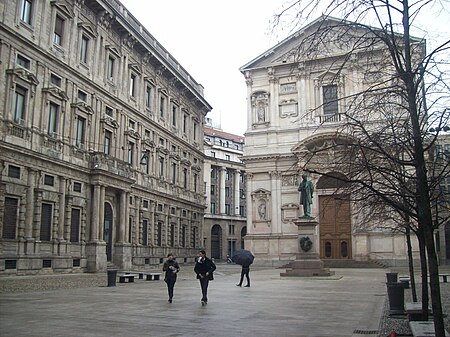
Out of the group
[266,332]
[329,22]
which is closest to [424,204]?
[329,22]

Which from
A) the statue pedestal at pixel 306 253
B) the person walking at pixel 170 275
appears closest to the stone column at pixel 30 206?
the person walking at pixel 170 275

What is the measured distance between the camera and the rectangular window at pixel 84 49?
3516cm

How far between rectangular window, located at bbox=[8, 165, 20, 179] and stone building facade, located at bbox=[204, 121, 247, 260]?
175 ft

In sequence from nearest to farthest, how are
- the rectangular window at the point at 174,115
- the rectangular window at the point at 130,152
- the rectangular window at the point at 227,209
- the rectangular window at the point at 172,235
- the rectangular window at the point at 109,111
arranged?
1. the rectangular window at the point at 109,111
2. the rectangular window at the point at 130,152
3. the rectangular window at the point at 172,235
4. the rectangular window at the point at 174,115
5. the rectangular window at the point at 227,209

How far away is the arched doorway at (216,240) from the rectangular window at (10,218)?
56.6 m

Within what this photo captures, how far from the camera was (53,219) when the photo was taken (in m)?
30.8

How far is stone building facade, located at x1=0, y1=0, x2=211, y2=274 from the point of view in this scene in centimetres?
2788

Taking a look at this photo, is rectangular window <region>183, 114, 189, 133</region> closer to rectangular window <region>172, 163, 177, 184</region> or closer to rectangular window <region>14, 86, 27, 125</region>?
rectangular window <region>172, 163, 177, 184</region>

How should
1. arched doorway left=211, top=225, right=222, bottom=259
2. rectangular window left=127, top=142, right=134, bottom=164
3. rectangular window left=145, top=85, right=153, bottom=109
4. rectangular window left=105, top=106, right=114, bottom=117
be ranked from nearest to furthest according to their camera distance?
rectangular window left=105, top=106, right=114, bottom=117 < rectangular window left=127, top=142, right=134, bottom=164 < rectangular window left=145, top=85, right=153, bottom=109 < arched doorway left=211, top=225, right=222, bottom=259

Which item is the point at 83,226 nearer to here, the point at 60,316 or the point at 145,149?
the point at 145,149

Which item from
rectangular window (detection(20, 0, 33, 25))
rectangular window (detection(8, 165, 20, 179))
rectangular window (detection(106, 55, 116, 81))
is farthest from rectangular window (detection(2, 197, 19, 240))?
rectangular window (detection(106, 55, 116, 81))

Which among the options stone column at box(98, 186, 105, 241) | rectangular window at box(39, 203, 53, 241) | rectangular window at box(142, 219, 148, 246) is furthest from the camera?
rectangular window at box(142, 219, 148, 246)

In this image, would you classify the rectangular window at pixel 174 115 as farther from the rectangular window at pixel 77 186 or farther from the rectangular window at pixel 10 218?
the rectangular window at pixel 10 218

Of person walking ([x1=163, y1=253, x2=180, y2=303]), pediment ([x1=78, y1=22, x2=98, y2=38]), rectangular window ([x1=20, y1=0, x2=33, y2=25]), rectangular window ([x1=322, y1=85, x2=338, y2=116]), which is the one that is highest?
pediment ([x1=78, y1=22, x2=98, y2=38])
